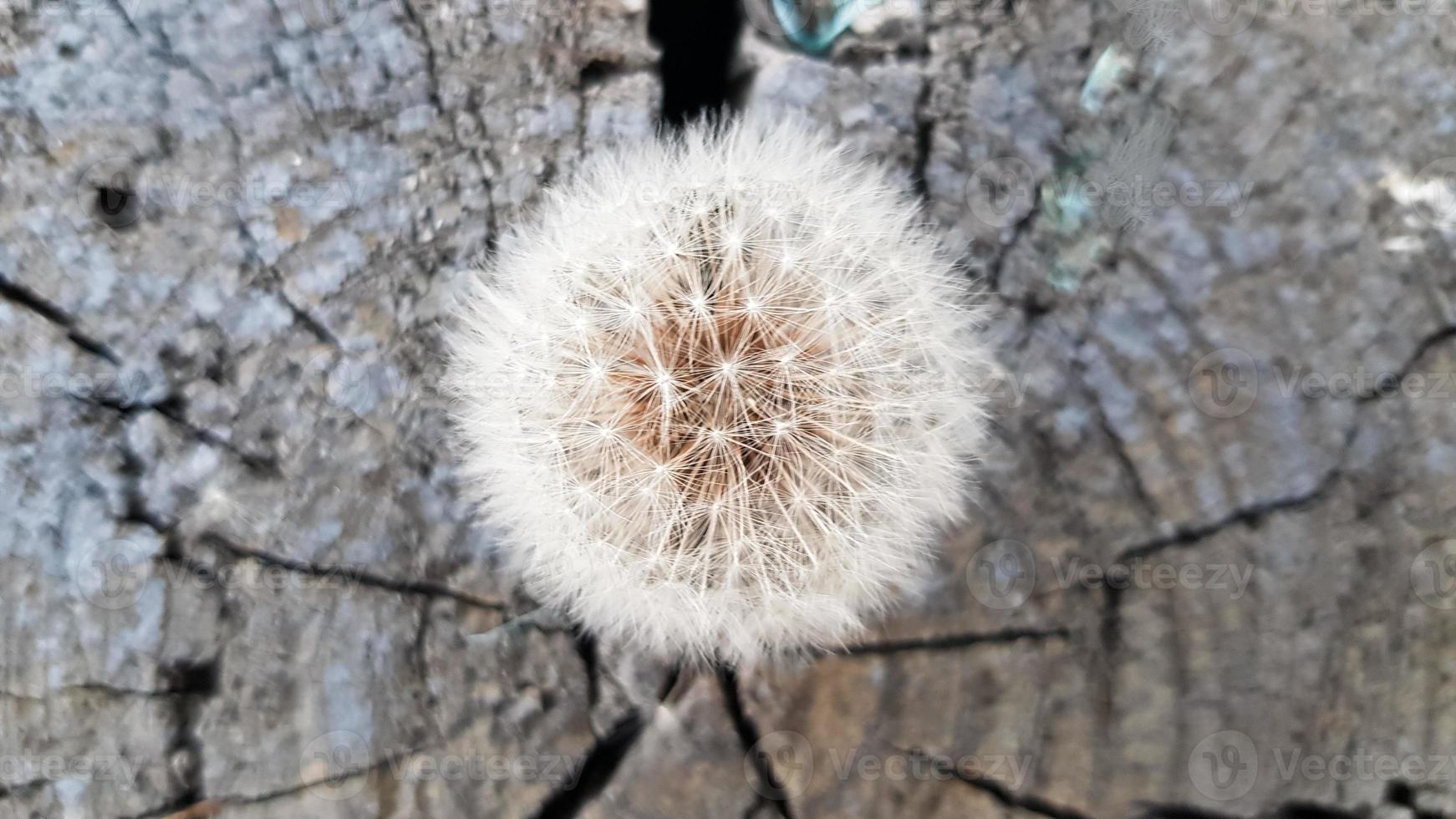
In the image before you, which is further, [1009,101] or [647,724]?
[1009,101]

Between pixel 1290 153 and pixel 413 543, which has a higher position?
pixel 1290 153

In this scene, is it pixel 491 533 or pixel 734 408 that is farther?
pixel 491 533

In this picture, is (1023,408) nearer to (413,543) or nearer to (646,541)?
(646,541)

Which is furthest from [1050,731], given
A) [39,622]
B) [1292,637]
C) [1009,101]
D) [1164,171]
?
[39,622]
